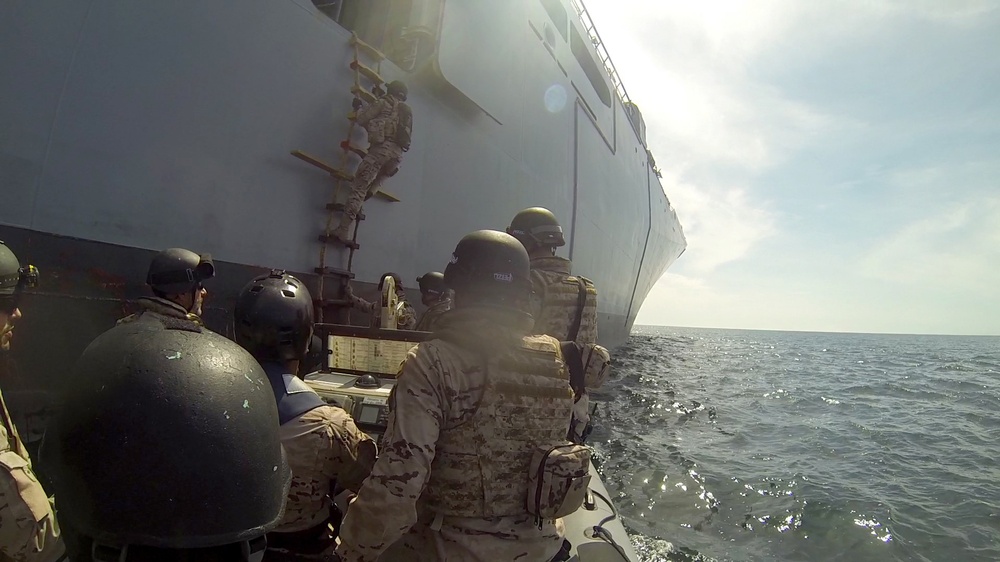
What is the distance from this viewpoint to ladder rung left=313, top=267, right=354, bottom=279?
556cm

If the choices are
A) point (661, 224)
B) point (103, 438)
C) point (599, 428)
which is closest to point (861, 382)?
point (661, 224)

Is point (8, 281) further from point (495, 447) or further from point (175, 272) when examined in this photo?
point (495, 447)

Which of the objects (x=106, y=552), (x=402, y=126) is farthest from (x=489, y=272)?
(x=402, y=126)

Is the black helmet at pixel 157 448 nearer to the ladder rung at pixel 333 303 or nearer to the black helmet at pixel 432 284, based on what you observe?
the black helmet at pixel 432 284

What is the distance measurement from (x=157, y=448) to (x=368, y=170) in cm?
484

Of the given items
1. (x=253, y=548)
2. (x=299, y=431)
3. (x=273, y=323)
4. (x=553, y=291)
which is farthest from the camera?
(x=553, y=291)

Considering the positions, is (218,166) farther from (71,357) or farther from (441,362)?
(441,362)

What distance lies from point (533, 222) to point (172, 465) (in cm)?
272

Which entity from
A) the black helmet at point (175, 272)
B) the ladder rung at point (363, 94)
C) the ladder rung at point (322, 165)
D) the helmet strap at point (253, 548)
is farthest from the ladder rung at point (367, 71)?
the helmet strap at point (253, 548)

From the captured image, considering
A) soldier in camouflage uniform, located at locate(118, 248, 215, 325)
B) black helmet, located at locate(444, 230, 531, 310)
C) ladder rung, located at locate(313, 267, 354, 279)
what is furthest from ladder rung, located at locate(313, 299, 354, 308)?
black helmet, located at locate(444, 230, 531, 310)

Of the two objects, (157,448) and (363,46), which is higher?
(363,46)

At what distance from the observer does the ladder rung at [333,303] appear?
546 centimetres

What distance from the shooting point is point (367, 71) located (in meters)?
6.01

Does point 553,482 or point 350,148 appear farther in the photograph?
point 350,148
